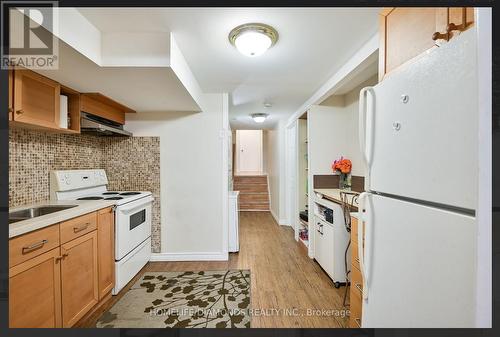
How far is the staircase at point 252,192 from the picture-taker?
6629 millimetres

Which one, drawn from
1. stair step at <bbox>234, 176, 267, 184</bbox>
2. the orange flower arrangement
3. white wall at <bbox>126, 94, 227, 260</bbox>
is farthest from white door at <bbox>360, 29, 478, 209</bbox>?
stair step at <bbox>234, 176, 267, 184</bbox>

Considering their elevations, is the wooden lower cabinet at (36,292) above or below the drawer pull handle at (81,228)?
below

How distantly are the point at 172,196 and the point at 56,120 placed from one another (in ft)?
4.92

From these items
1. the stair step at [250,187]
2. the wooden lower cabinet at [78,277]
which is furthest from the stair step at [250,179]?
the wooden lower cabinet at [78,277]

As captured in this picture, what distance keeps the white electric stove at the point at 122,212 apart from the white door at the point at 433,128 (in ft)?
7.69

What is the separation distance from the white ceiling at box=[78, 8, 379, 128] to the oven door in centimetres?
158

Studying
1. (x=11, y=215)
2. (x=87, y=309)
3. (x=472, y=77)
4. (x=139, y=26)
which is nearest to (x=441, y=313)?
(x=472, y=77)

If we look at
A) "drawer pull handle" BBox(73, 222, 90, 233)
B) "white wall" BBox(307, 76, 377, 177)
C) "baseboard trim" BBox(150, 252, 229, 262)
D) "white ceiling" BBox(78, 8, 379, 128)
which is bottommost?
"baseboard trim" BBox(150, 252, 229, 262)

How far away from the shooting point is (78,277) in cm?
172

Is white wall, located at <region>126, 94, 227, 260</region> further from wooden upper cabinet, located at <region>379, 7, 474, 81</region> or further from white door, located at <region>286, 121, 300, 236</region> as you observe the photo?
wooden upper cabinet, located at <region>379, 7, 474, 81</region>

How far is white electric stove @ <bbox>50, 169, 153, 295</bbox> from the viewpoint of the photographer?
7.32ft

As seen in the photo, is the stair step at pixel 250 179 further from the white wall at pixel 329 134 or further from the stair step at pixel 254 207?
the white wall at pixel 329 134

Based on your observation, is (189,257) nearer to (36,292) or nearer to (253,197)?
(36,292)

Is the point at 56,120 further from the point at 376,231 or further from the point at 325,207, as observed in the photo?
the point at 325,207
